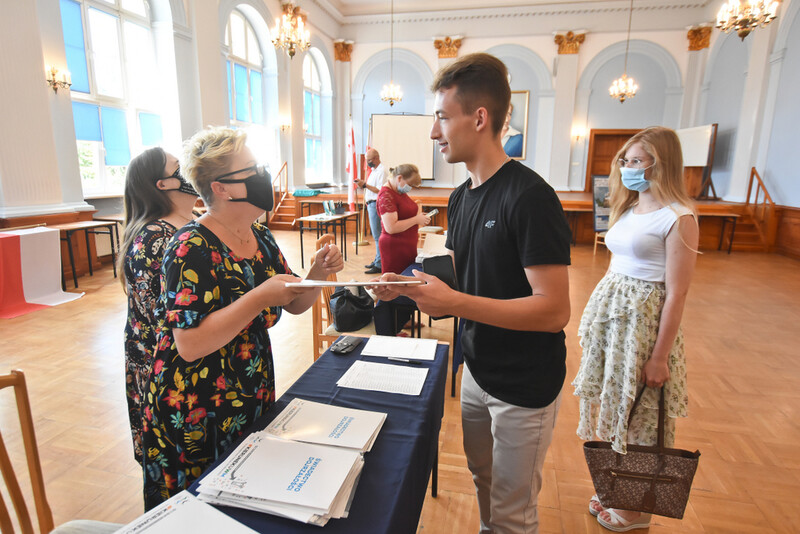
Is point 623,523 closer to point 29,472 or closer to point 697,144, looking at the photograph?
point 29,472

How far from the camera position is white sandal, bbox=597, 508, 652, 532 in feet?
5.99

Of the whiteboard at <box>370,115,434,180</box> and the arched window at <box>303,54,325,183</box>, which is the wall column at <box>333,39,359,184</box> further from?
the whiteboard at <box>370,115,434,180</box>

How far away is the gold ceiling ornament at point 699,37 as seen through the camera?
10.5 meters

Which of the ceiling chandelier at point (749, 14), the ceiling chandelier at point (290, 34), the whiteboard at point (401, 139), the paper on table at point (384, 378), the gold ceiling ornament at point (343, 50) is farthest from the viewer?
the gold ceiling ornament at point (343, 50)

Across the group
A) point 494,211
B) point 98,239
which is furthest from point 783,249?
point 98,239

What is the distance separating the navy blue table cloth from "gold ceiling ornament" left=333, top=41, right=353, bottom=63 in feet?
43.0

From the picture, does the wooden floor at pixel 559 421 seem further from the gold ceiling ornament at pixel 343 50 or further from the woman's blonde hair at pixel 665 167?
the gold ceiling ornament at pixel 343 50

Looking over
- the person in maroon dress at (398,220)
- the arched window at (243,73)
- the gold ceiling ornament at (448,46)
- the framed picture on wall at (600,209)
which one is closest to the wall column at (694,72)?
the framed picture on wall at (600,209)

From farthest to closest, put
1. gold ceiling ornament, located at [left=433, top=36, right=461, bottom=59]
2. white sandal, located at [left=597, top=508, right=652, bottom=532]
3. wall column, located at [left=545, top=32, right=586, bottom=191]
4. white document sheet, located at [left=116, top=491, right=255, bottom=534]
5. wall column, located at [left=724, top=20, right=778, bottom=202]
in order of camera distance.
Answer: gold ceiling ornament, located at [left=433, top=36, right=461, bottom=59], wall column, located at [left=545, top=32, right=586, bottom=191], wall column, located at [left=724, top=20, right=778, bottom=202], white sandal, located at [left=597, top=508, right=652, bottom=532], white document sheet, located at [left=116, top=491, right=255, bottom=534]

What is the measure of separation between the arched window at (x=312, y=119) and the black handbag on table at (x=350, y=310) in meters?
10.4

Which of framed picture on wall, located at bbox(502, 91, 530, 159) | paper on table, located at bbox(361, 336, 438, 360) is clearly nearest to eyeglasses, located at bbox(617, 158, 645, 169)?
paper on table, located at bbox(361, 336, 438, 360)

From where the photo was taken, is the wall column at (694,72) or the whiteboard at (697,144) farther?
the wall column at (694,72)

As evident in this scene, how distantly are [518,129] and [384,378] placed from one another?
12.1 meters

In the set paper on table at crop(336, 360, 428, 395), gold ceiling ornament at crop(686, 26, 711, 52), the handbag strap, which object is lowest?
the handbag strap
